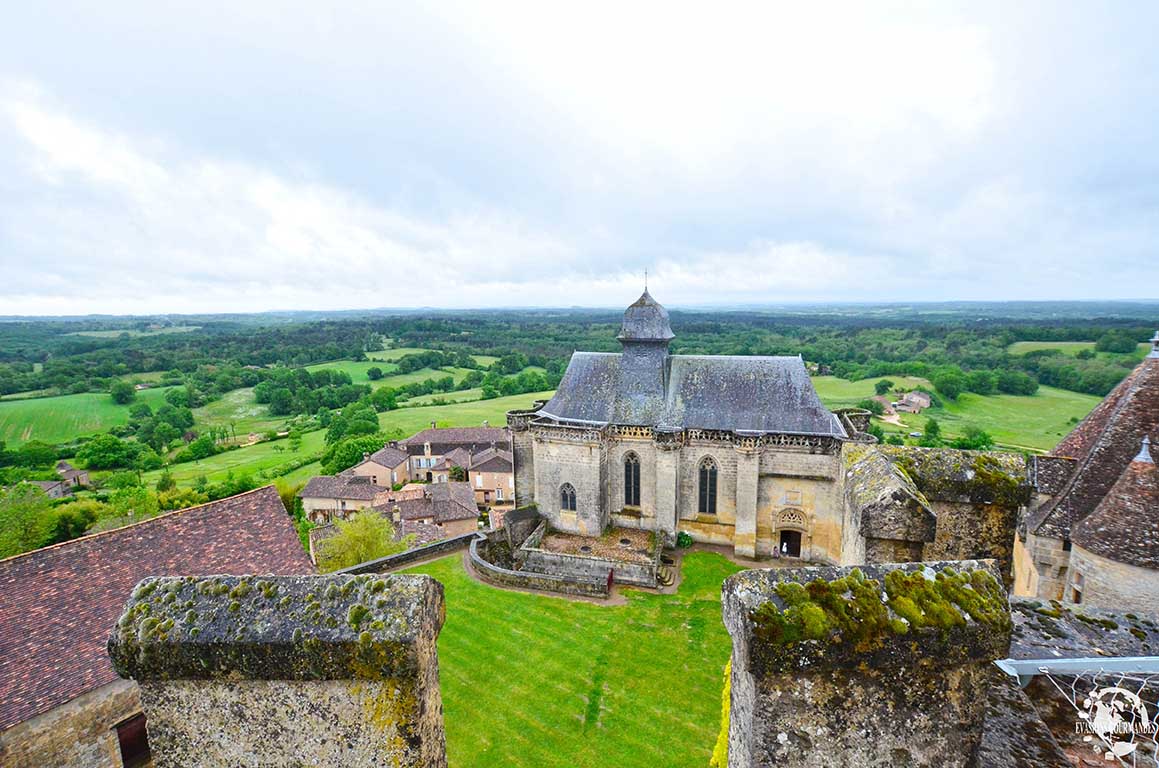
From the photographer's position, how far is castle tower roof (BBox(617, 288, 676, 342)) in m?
26.1

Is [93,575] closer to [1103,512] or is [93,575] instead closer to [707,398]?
[1103,512]

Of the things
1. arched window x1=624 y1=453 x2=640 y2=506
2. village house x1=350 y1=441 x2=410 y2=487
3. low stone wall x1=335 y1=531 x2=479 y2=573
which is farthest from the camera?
village house x1=350 y1=441 x2=410 y2=487

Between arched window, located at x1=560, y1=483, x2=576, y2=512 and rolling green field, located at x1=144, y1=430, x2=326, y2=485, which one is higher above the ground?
arched window, located at x1=560, y1=483, x2=576, y2=512

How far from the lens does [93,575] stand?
42.0 feet

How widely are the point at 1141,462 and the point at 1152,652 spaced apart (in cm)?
790

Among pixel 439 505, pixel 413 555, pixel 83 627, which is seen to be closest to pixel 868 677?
pixel 83 627

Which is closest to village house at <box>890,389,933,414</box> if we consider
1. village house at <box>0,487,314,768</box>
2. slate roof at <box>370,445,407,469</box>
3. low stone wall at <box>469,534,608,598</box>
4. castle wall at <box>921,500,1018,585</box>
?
slate roof at <box>370,445,407,469</box>

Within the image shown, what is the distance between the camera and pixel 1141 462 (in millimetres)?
9648

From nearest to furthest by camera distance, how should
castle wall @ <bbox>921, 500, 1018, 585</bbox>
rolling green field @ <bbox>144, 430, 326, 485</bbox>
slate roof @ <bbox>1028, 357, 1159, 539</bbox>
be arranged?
castle wall @ <bbox>921, 500, 1018, 585</bbox> < slate roof @ <bbox>1028, 357, 1159, 539</bbox> < rolling green field @ <bbox>144, 430, 326, 485</bbox>

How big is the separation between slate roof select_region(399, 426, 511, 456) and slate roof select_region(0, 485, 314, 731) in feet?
153

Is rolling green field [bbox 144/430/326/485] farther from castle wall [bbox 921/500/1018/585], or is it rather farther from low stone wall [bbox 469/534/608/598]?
castle wall [bbox 921/500/1018/585]

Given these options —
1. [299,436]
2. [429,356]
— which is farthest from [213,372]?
[299,436]

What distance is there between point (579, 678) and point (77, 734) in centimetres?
1157

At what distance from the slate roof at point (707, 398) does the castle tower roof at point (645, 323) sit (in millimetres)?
1564
